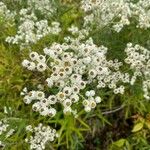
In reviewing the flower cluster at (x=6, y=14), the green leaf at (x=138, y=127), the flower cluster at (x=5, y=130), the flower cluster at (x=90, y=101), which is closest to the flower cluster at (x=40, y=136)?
the flower cluster at (x=5, y=130)

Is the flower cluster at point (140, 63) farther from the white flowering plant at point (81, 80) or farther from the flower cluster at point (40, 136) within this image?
the flower cluster at point (40, 136)

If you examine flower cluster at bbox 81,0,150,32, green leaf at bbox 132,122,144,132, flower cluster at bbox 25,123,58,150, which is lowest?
flower cluster at bbox 25,123,58,150

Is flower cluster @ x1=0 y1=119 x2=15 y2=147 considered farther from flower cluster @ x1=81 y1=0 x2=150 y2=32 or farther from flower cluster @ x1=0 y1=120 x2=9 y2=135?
flower cluster @ x1=81 y1=0 x2=150 y2=32

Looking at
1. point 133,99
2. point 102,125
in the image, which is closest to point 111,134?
point 102,125

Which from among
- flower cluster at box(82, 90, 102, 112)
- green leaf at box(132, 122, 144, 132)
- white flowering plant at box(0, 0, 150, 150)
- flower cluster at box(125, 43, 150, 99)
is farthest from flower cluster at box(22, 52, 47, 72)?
green leaf at box(132, 122, 144, 132)

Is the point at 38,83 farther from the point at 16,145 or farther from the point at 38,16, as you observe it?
the point at 38,16

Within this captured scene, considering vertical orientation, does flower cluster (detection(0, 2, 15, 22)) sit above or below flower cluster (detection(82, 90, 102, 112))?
above

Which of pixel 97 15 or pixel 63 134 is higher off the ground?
pixel 97 15

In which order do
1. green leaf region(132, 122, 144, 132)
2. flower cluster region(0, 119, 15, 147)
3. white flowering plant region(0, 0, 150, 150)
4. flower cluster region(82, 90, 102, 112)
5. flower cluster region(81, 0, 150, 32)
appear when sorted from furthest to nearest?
green leaf region(132, 122, 144, 132) < flower cluster region(81, 0, 150, 32) < flower cluster region(0, 119, 15, 147) < white flowering plant region(0, 0, 150, 150) < flower cluster region(82, 90, 102, 112)
